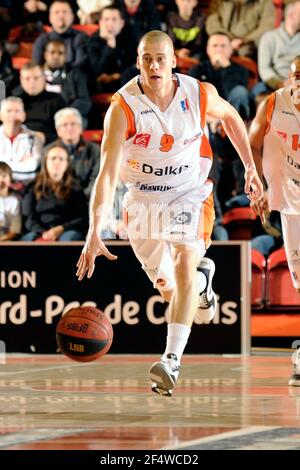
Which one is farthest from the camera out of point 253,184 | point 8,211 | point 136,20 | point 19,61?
point 19,61

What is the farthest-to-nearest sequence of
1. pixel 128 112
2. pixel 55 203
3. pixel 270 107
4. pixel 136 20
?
pixel 136 20
pixel 55 203
pixel 270 107
pixel 128 112

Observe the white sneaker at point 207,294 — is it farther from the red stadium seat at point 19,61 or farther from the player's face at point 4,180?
the red stadium seat at point 19,61

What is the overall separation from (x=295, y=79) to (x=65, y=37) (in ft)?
16.7

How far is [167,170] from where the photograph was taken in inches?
266

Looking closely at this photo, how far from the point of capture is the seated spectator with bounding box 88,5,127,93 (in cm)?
1166

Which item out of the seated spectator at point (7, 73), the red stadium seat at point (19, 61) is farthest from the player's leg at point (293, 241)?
the red stadium seat at point (19, 61)

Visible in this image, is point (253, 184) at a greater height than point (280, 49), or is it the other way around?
point (280, 49)

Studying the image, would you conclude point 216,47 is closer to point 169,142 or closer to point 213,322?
point 213,322

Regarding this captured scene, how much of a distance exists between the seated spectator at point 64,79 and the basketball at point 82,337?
5.17 m

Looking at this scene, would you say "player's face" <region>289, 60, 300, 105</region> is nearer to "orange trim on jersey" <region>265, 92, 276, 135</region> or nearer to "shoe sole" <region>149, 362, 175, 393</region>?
A: "orange trim on jersey" <region>265, 92, 276, 135</region>

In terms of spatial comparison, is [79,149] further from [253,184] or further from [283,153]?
[253,184]

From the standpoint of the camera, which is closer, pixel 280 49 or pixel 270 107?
pixel 270 107

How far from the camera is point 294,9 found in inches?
446

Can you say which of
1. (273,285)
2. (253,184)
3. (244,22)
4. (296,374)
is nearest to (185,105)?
(253,184)
